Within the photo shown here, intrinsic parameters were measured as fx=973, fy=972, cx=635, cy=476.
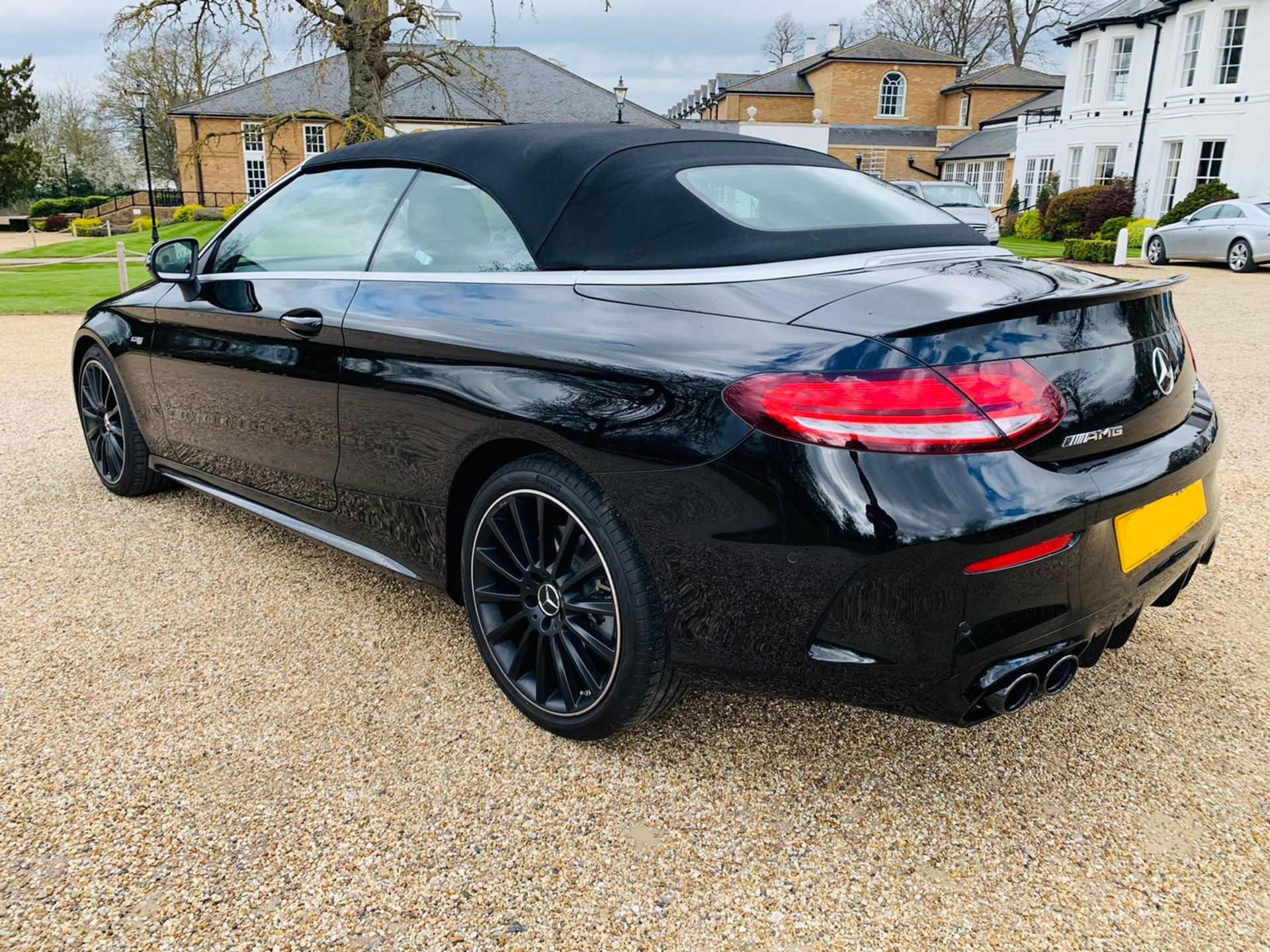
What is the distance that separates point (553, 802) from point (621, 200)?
1552 mm

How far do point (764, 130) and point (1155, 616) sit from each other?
5036 centimetres

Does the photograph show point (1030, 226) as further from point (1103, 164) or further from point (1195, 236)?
point (1195, 236)

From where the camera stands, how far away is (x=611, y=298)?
240cm

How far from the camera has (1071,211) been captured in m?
27.8

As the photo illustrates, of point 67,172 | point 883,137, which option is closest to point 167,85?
point 67,172

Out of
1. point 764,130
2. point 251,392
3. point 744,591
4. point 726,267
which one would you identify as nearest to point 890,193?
point 726,267

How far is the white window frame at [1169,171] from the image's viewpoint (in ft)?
88.4

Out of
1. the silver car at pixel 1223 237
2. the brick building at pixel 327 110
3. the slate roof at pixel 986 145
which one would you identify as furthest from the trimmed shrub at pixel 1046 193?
the brick building at pixel 327 110

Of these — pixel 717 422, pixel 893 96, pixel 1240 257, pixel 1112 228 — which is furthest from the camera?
pixel 893 96

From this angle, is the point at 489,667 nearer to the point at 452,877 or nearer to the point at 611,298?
the point at 452,877

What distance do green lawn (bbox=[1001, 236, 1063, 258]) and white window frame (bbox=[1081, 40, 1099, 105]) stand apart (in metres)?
4.87

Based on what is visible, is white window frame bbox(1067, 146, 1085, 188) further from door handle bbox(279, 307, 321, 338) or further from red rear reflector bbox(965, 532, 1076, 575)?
red rear reflector bbox(965, 532, 1076, 575)

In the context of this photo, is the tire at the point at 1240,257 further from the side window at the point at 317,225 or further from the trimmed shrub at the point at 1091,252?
the side window at the point at 317,225

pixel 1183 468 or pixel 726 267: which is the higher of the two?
pixel 726 267
